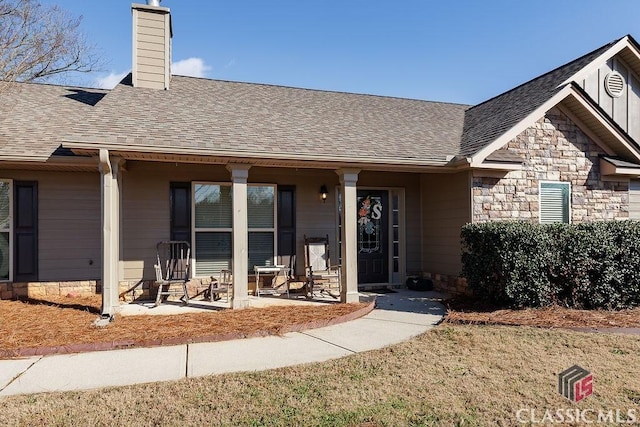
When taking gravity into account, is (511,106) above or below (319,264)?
above

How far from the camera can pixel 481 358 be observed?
4.45m

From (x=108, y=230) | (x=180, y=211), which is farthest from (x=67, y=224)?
(x=108, y=230)

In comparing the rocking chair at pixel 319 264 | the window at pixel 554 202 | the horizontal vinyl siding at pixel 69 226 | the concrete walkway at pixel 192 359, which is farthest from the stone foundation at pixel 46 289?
the window at pixel 554 202

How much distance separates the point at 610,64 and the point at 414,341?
357 inches

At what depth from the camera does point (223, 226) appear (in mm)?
8398

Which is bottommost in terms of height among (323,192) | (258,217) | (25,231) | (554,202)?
(25,231)

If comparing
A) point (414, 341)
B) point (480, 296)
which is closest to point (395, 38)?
point (480, 296)

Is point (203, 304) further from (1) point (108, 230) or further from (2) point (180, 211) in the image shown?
(1) point (108, 230)

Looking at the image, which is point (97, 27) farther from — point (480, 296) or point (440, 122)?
A: point (480, 296)

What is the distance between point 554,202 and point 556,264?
2.46 meters

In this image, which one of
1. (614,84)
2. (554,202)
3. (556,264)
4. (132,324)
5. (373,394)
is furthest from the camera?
(614,84)

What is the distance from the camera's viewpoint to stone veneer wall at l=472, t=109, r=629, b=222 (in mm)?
8117

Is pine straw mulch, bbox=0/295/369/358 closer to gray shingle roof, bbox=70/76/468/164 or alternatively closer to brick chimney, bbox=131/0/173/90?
gray shingle roof, bbox=70/76/468/164
